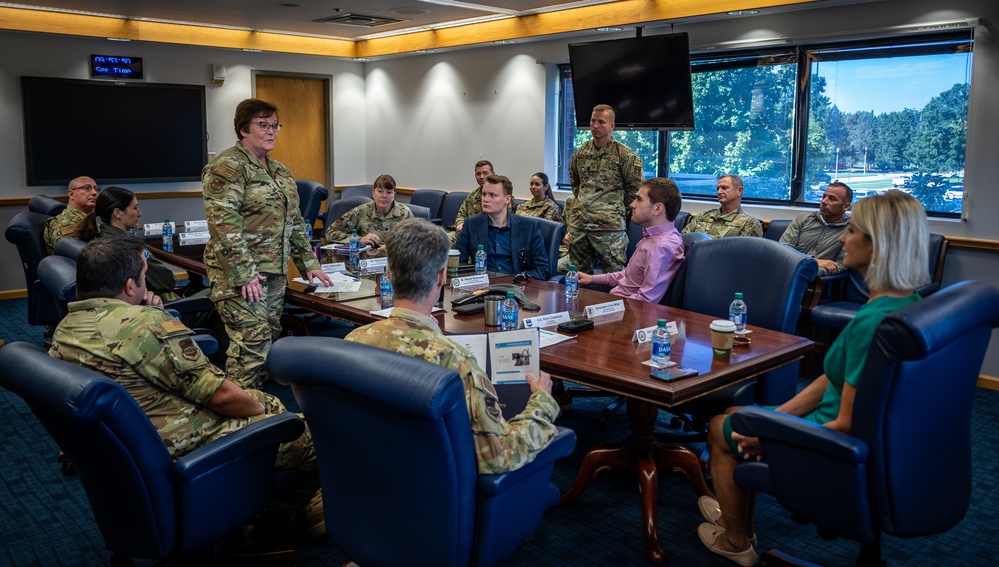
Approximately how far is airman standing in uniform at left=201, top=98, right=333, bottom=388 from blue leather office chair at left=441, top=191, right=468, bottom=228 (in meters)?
4.29

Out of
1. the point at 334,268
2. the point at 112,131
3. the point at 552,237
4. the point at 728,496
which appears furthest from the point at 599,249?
the point at 112,131

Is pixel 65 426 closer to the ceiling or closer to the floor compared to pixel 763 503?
closer to the ceiling

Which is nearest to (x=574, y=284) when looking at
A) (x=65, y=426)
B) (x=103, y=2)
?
(x=65, y=426)

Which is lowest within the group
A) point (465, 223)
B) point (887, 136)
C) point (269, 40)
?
point (465, 223)

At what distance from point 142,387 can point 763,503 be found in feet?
7.92

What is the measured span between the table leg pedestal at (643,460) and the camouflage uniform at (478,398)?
3.38ft

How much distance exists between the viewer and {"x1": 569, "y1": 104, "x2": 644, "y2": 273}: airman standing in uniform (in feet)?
19.3

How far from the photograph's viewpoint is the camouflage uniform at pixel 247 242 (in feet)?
12.3

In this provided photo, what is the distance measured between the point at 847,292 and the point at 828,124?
1.48 m

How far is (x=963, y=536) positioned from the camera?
3.09 meters

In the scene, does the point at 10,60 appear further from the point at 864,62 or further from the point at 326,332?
the point at 864,62

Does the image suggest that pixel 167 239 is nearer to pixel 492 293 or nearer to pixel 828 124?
pixel 492 293

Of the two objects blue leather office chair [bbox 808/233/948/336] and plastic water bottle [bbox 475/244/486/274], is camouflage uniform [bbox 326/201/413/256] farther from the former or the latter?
blue leather office chair [bbox 808/233/948/336]

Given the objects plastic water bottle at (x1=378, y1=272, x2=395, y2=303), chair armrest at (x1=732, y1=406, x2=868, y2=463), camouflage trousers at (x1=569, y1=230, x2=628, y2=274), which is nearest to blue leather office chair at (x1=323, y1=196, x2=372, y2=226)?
camouflage trousers at (x1=569, y1=230, x2=628, y2=274)
